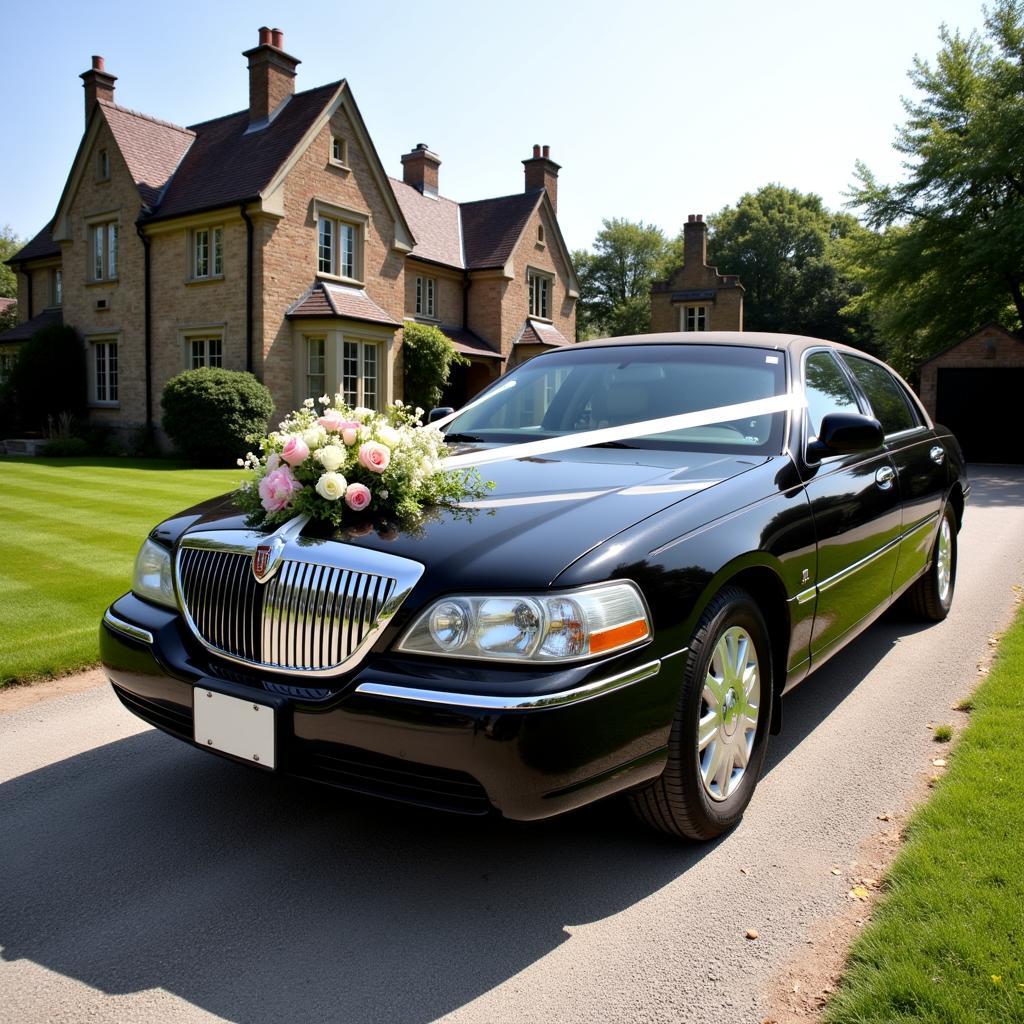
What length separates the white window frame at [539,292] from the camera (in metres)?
34.2

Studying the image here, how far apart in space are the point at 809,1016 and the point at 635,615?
3.62 ft

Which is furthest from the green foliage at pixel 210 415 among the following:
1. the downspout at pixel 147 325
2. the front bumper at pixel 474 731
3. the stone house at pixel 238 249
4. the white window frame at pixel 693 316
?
the white window frame at pixel 693 316

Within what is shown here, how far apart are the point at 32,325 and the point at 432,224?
13.8 m

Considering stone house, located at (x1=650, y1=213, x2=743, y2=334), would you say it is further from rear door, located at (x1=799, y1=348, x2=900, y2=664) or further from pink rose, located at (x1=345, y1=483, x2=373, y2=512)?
pink rose, located at (x1=345, y1=483, x2=373, y2=512)

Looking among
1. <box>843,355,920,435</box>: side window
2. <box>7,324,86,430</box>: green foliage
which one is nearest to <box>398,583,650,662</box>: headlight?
<box>843,355,920,435</box>: side window

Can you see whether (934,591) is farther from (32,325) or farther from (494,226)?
(32,325)

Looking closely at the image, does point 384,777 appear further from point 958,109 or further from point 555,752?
point 958,109

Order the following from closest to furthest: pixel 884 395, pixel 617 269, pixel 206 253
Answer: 1. pixel 884 395
2. pixel 206 253
3. pixel 617 269

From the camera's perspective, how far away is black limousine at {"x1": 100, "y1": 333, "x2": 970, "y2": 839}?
254cm

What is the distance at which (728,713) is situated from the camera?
10.5ft

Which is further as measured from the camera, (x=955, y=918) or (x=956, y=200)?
(x=956, y=200)

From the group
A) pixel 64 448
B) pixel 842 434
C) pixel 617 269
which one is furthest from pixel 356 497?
pixel 617 269

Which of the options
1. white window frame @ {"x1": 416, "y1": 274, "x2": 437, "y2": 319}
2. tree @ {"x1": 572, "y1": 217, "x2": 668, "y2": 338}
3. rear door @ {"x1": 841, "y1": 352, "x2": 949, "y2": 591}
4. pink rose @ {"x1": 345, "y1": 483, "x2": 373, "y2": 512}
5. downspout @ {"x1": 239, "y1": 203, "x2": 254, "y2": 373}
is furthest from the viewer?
tree @ {"x1": 572, "y1": 217, "x2": 668, "y2": 338}

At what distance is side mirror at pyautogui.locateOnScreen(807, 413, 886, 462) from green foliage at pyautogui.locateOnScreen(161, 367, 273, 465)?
691 inches
